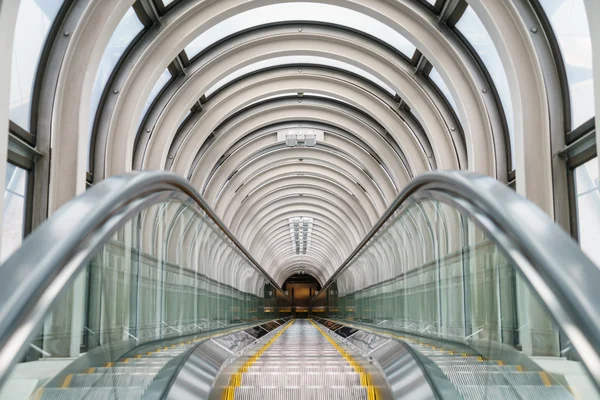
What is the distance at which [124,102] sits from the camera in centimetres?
1400

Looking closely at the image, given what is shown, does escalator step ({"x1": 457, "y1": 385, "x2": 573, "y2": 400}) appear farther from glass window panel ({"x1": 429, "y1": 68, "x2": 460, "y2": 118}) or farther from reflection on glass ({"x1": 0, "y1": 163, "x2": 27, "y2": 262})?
glass window panel ({"x1": 429, "y1": 68, "x2": 460, "y2": 118})

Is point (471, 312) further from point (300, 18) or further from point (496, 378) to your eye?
point (300, 18)

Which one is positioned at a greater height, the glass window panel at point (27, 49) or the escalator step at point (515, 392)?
the glass window panel at point (27, 49)

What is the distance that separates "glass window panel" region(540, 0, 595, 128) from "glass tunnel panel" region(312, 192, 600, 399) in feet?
12.0

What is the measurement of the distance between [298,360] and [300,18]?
10759 mm

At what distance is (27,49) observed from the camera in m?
10.2

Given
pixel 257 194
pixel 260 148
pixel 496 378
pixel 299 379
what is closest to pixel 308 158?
pixel 260 148

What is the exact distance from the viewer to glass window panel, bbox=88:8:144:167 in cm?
1348

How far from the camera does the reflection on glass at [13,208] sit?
962 centimetres

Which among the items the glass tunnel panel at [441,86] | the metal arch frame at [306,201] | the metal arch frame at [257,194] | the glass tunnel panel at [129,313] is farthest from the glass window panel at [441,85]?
the metal arch frame at [306,201]

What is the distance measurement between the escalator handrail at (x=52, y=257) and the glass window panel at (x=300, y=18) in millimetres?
13226

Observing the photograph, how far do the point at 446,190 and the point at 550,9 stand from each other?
727 centimetres

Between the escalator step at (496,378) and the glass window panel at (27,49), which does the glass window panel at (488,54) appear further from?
the escalator step at (496,378)

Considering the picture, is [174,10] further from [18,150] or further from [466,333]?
[466,333]
